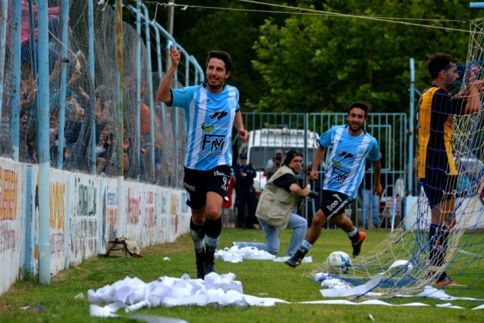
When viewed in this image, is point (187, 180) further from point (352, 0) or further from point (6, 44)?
point (352, 0)

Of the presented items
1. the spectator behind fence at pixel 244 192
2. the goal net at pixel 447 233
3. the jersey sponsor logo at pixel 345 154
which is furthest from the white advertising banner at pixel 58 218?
the spectator behind fence at pixel 244 192

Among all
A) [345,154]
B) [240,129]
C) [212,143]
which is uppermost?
[240,129]

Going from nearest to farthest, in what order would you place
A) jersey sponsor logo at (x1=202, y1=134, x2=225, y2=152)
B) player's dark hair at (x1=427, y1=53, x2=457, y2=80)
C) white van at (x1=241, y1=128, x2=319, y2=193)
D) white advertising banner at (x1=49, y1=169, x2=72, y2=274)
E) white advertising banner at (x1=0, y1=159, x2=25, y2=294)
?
white advertising banner at (x1=0, y1=159, x2=25, y2=294) < jersey sponsor logo at (x1=202, y1=134, x2=225, y2=152) < white advertising banner at (x1=49, y1=169, x2=72, y2=274) < player's dark hair at (x1=427, y1=53, x2=457, y2=80) < white van at (x1=241, y1=128, x2=319, y2=193)

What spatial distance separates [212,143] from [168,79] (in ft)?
2.54

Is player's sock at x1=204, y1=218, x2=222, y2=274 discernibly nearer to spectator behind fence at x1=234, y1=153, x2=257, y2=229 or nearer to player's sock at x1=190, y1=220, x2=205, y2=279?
player's sock at x1=190, y1=220, x2=205, y2=279

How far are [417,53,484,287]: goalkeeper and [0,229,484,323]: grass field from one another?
793 mm

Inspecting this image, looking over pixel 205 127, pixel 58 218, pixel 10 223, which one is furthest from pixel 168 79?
pixel 58 218

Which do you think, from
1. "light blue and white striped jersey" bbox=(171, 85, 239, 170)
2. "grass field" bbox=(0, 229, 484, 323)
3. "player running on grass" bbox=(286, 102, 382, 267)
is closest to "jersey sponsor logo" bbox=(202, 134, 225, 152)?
"light blue and white striped jersey" bbox=(171, 85, 239, 170)

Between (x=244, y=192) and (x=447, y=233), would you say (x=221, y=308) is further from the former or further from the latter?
(x=244, y=192)

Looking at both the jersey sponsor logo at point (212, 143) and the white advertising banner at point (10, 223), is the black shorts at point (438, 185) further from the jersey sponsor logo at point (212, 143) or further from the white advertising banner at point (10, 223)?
the white advertising banner at point (10, 223)

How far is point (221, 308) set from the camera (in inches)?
355

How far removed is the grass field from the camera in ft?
27.9

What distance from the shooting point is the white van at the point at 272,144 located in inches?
1294

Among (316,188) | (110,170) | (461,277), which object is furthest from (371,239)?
(461,277)
